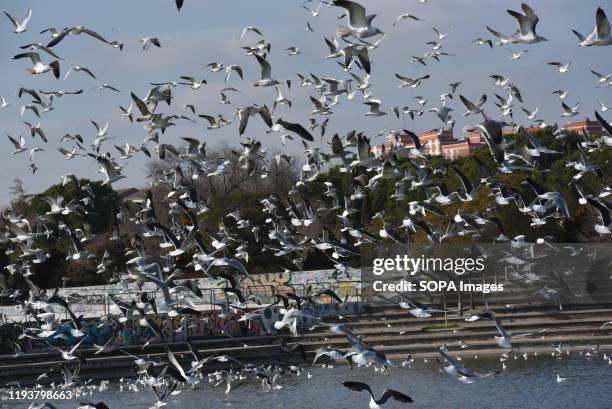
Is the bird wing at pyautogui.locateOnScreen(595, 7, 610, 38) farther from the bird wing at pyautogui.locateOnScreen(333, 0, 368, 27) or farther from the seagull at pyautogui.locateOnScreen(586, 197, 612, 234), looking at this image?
the seagull at pyautogui.locateOnScreen(586, 197, 612, 234)

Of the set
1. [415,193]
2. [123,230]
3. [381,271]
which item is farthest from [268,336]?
[123,230]

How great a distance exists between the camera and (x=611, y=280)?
40469 millimetres

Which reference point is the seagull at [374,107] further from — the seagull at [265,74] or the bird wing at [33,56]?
the bird wing at [33,56]

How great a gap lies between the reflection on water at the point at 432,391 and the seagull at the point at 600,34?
806 cm

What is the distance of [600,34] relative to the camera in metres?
21.0

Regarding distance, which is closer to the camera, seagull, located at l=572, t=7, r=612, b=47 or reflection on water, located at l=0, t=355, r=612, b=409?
seagull, located at l=572, t=7, r=612, b=47

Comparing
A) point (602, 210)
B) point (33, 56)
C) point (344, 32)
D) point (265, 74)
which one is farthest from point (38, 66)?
point (602, 210)

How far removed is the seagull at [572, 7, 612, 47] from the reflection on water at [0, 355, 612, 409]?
8.06m

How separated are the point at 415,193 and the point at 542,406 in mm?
31789

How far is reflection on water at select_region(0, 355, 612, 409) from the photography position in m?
27.2

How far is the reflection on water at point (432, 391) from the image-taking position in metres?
27.2

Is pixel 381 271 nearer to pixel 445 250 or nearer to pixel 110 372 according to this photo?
pixel 445 250

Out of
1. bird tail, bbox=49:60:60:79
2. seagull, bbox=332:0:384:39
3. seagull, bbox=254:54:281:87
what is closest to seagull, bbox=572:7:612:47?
seagull, bbox=332:0:384:39

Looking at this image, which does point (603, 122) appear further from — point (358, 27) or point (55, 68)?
point (55, 68)
